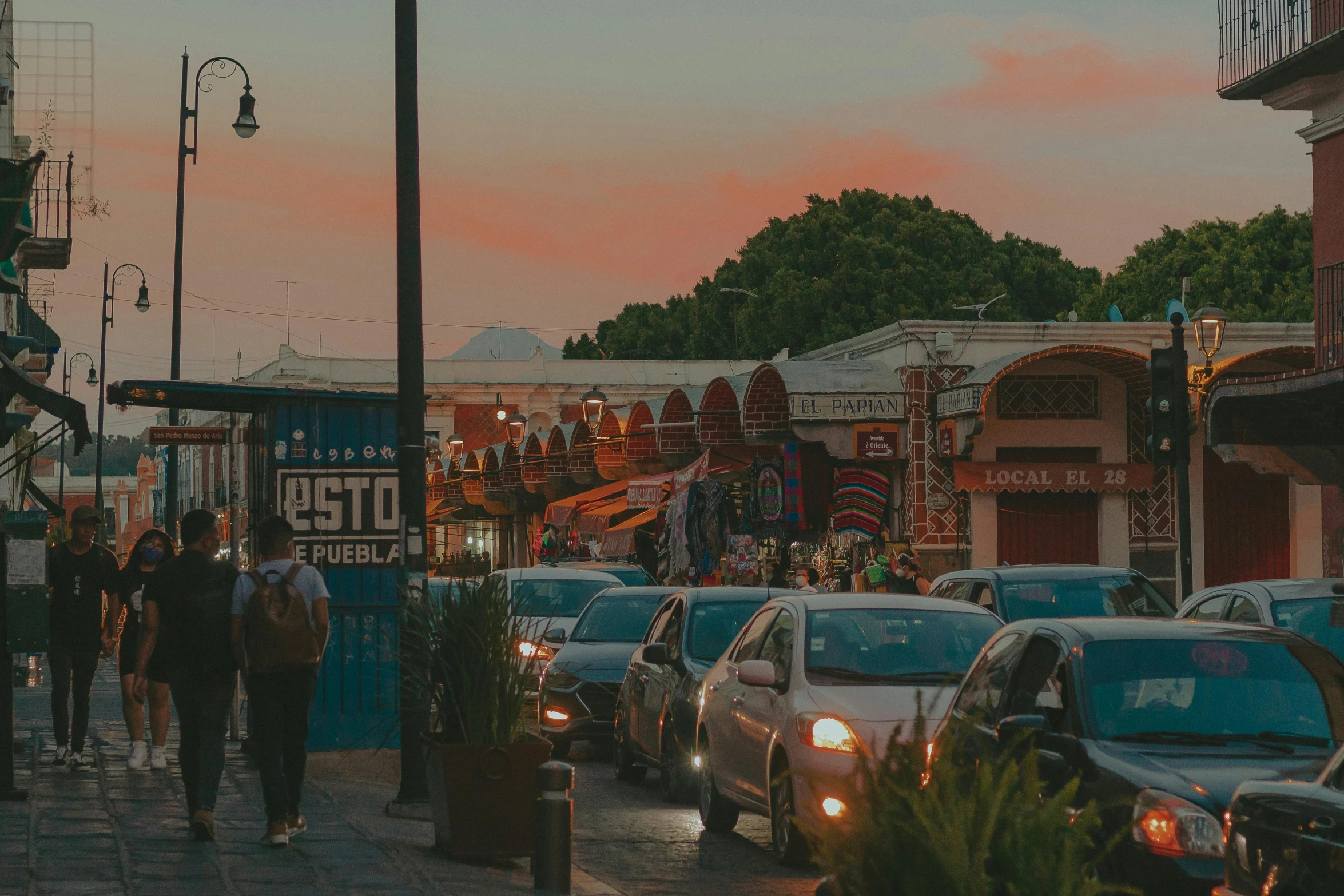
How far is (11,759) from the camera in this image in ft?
35.6

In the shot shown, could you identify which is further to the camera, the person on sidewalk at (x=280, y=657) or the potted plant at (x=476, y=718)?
the person on sidewalk at (x=280, y=657)

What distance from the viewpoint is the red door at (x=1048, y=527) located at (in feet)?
97.5

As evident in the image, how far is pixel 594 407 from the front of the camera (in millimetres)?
36312

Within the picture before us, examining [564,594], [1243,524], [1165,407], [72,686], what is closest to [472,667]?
[72,686]

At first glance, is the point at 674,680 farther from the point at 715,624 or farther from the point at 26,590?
the point at 26,590

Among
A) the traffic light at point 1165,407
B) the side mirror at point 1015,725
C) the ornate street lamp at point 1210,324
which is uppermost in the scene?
the ornate street lamp at point 1210,324

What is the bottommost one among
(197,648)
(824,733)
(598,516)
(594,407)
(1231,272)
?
(824,733)

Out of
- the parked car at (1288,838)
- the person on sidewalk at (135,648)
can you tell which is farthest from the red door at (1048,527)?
the parked car at (1288,838)

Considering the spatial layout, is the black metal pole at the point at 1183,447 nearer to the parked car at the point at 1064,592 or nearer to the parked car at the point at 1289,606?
the parked car at the point at 1064,592

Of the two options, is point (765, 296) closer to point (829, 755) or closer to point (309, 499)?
point (309, 499)

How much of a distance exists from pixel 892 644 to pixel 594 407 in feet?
84.6

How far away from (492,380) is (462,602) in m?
65.1

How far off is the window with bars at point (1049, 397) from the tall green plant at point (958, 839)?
82.3 ft

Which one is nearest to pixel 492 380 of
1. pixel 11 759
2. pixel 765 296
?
pixel 765 296
